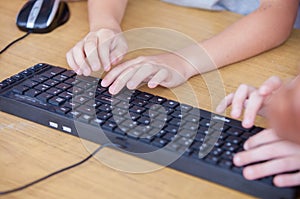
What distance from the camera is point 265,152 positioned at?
60 centimetres

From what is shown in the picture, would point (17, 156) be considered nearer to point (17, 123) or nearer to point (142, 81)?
point (17, 123)

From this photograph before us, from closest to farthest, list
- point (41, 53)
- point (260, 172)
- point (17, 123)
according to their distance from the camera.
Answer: point (260, 172) → point (17, 123) → point (41, 53)

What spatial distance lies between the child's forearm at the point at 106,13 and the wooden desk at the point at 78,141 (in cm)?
2

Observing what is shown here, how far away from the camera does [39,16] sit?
0.98 meters

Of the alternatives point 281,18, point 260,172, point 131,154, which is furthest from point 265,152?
point 281,18

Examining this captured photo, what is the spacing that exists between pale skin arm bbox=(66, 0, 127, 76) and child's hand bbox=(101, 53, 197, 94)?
4 cm

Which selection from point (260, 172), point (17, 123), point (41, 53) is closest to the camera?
point (260, 172)

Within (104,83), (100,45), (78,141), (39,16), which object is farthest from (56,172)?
(39,16)

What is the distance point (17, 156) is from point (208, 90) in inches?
12.5

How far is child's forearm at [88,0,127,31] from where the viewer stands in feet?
3.23

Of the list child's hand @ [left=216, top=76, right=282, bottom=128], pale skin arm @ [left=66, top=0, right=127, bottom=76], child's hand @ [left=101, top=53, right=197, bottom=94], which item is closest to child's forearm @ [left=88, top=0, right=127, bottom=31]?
pale skin arm @ [left=66, top=0, right=127, bottom=76]

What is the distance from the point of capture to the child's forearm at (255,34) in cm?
90

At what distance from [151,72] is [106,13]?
0.85 ft

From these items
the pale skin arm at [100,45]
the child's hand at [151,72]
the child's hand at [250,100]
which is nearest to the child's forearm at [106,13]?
the pale skin arm at [100,45]
